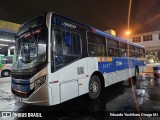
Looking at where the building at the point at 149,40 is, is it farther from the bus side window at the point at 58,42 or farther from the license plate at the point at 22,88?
the license plate at the point at 22,88

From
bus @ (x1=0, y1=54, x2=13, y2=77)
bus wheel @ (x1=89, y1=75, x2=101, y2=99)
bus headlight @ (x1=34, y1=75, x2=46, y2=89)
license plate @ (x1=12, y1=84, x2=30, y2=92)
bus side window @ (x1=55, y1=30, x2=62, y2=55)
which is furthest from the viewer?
bus @ (x1=0, y1=54, x2=13, y2=77)

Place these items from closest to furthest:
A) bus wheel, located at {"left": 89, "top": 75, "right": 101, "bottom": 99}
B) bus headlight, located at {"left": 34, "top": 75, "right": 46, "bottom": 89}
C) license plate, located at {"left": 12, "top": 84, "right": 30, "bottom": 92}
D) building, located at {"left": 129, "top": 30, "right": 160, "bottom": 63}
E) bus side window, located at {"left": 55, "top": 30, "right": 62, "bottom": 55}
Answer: bus headlight, located at {"left": 34, "top": 75, "right": 46, "bottom": 89}
license plate, located at {"left": 12, "top": 84, "right": 30, "bottom": 92}
bus side window, located at {"left": 55, "top": 30, "right": 62, "bottom": 55}
bus wheel, located at {"left": 89, "top": 75, "right": 101, "bottom": 99}
building, located at {"left": 129, "top": 30, "right": 160, "bottom": 63}

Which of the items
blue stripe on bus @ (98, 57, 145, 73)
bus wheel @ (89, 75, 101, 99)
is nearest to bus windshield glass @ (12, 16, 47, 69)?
bus wheel @ (89, 75, 101, 99)

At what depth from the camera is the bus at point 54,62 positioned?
3.79m

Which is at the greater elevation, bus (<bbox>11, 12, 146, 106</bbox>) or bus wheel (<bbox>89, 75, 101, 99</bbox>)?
bus (<bbox>11, 12, 146, 106</bbox>)

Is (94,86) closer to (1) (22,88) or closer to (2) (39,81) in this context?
(2) (39,81)

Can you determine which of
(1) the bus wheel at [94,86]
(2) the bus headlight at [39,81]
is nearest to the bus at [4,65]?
(1) the bus wheel at [94,86]

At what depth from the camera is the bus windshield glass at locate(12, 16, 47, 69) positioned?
395 cm

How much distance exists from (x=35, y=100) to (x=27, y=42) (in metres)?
2.01

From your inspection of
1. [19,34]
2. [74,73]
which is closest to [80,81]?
[74,73]

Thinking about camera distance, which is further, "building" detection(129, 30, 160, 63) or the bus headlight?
"building" detection(129, 30, 160, 63)

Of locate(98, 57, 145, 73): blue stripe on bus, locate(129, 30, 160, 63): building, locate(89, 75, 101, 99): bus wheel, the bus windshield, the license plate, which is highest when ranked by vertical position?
locate(129, 30, 160, 63): building

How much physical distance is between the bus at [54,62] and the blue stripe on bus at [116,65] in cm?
34

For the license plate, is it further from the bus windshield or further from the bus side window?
the bus side window
